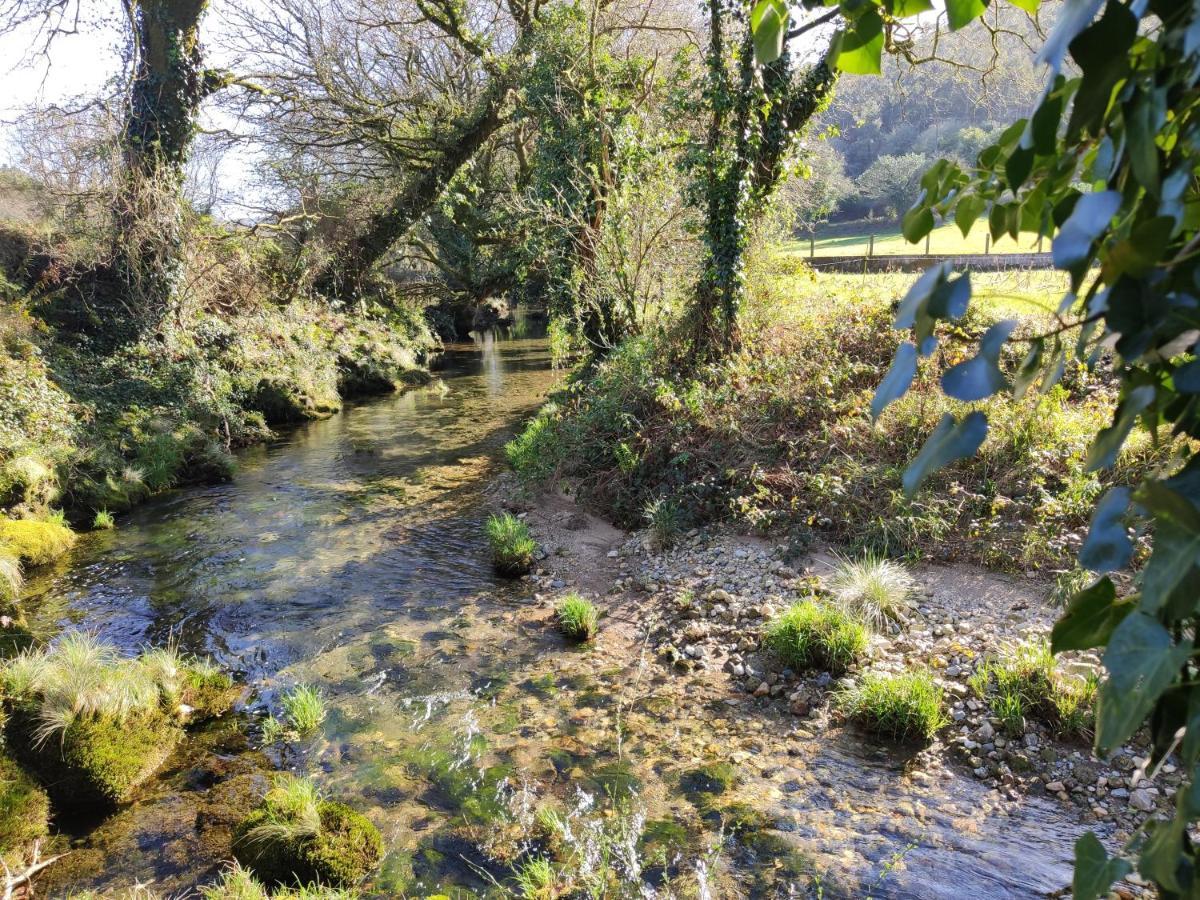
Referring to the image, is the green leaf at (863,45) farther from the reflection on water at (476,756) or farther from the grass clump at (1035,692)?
the grass clump at (1035,692)

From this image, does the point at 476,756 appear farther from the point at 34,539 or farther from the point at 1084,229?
the point at 34,539

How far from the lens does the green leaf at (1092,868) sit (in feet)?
2.26

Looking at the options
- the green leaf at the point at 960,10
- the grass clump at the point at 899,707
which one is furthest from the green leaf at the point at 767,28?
the grass clump at the point at 899,707

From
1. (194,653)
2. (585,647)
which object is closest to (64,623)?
(194,653)

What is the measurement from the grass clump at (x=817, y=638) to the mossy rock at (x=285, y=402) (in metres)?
14.2

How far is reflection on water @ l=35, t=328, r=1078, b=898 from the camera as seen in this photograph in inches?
149

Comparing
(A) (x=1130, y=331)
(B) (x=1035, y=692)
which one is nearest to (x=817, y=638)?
(B) (x=1035, y=692)

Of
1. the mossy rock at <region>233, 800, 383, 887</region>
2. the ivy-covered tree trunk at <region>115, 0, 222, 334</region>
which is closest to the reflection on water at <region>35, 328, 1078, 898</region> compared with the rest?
the mossy rock at <region>233, 800, 383, 887</region>

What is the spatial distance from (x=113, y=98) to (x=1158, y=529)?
686 inches

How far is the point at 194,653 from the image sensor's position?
21.4 ft

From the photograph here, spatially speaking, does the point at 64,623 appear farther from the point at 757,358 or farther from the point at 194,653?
the point at 757,358

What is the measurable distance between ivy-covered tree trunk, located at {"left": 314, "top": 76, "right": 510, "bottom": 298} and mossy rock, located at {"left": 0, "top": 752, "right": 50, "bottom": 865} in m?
15.4

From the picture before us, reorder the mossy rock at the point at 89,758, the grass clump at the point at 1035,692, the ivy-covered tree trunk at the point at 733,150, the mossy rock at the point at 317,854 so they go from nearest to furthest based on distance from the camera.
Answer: the mossy rock at the point at 317,854, the grass clump at the point at 1035,692, the mossy rock at the point at 89,758, the ivy-covered tree trunk at the point at 733,150

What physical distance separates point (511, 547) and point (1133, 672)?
7600mm
